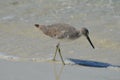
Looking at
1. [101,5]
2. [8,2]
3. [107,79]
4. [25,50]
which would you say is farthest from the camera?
[8,2]

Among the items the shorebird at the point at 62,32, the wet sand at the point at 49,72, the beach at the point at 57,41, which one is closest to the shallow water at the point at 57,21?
the beach at the point at 57,41

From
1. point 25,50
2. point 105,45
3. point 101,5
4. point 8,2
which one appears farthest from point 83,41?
point 8,2

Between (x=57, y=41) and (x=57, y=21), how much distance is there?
6.33 feet

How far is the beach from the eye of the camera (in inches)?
290

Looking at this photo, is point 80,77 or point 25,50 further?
point 25,50

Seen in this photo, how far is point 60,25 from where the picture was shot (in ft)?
26.5

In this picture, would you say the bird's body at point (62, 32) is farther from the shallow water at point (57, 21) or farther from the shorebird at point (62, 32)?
the shallow water at point (57, 21)

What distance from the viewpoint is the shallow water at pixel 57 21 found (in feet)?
27.3

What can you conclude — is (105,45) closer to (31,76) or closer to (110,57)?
(110,57)

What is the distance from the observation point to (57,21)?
10.4 metres

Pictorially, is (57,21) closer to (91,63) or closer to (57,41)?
(57,41)

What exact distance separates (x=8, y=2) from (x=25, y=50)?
12.8 ft

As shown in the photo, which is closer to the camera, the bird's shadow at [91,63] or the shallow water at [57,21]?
the bird's shadow at [91,63]

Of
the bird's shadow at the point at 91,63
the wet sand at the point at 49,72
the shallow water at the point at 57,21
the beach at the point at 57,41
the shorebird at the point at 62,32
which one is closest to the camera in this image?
the wet sand at the point at 49,72
